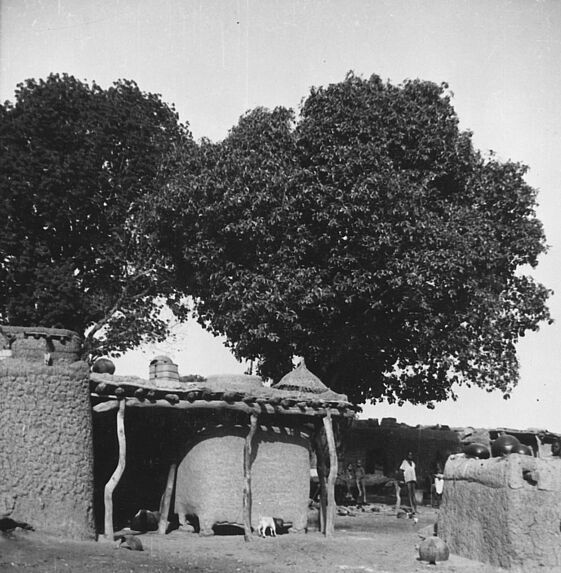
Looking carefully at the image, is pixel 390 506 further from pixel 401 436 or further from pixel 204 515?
pixel 204 515

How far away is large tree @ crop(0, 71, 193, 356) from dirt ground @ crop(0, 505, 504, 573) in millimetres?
12805

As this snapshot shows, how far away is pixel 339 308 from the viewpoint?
77.1 ft

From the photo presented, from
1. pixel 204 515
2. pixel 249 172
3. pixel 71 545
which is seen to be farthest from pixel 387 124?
pixel 71 545

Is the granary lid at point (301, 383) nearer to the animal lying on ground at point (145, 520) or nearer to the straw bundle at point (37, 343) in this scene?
the animal lying on ground at point (145, 520)

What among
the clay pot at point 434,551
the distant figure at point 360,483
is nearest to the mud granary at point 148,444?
the clay pot at point 434,551

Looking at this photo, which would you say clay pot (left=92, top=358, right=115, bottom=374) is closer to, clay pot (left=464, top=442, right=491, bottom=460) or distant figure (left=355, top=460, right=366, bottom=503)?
clay pot (left=464, top=442, right=491, bottom=460)

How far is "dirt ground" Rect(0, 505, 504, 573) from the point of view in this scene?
11531mm

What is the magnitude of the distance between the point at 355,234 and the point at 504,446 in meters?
9.99

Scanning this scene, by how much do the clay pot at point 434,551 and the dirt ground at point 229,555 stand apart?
0.13 meters

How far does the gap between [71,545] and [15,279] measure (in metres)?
15.3

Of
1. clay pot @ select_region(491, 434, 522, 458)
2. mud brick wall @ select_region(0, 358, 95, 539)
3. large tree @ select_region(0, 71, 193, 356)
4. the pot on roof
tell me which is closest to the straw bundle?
mud brick wall @ select_region(0, 358, 95, 539)

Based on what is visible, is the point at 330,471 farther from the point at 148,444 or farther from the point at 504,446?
the point at 504,446

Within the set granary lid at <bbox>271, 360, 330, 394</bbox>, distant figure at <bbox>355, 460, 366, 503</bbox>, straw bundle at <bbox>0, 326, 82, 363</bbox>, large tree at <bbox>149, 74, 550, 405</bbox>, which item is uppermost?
large tree at <bbox>149, 74, 550, 405</bbox>


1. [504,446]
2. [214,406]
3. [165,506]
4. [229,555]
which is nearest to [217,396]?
[214,406]
